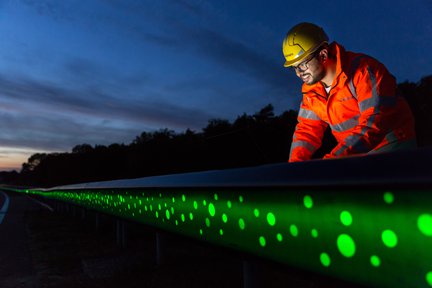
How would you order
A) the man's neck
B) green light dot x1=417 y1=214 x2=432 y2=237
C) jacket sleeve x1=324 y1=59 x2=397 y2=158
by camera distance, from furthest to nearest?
1. the man's neck
2. jacket sleeve x1=324 y1=59 x2=397 y2=158
3. green light dot x1=417 y1=214 x2=432 y2=237

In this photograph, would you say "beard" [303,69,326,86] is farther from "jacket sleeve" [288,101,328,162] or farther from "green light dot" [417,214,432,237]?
"green light dot" [417,214,432,237]

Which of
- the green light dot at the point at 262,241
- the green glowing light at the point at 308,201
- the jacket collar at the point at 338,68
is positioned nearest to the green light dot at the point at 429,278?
the green glowing light at the point at 308,201

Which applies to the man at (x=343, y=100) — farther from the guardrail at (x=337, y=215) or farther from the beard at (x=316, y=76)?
the guardrail at (x=337, y=215)

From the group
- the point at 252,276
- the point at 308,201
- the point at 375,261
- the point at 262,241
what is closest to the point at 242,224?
the point at 262,241

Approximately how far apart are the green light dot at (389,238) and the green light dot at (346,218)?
0.11 meters

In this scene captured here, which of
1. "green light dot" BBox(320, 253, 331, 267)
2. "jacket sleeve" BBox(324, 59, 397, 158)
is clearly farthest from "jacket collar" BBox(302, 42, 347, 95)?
"green light dot" BBox(320, 253, 331, 267)

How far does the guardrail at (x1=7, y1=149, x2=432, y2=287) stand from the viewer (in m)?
0.95

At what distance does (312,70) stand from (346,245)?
2.87 meters

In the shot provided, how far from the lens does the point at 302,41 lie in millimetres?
3928

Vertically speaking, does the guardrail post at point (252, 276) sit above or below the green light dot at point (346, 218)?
below

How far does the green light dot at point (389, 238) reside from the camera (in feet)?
3.37

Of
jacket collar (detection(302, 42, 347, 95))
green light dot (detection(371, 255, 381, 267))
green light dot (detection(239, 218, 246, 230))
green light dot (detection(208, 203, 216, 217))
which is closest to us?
green light dot (detection(371, 255, 381, 267))

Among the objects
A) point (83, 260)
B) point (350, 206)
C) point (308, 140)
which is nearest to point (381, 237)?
point (350, 206)

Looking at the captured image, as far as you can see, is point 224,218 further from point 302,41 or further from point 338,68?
point 302,41
